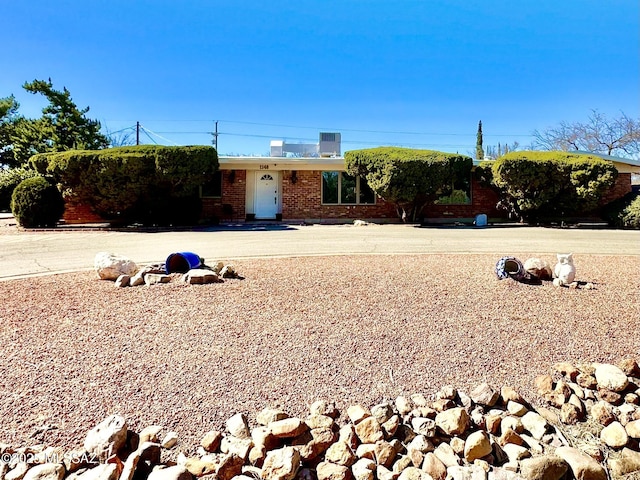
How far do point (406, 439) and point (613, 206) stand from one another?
58.8 ft

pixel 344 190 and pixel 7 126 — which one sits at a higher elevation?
pixel 7 126

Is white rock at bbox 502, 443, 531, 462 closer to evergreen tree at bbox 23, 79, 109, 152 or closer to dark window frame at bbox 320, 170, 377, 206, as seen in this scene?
dark window frame at bbox 320, 170, 377, 206

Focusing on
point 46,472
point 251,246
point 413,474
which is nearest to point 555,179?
point 251,246

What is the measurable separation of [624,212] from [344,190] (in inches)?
419

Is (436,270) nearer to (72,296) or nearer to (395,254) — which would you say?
(395,254)

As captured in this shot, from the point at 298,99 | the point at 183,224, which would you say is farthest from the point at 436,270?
the point at 298,99

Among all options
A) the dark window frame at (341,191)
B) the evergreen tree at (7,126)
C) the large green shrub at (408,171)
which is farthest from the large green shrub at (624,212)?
the evergreen tree at (7,126)

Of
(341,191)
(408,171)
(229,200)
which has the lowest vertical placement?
(229,200)

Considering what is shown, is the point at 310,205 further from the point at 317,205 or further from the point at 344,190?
the point at 344,190

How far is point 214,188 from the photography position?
58.9 ft

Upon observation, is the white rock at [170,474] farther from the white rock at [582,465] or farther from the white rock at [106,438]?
the white rock at [582,465]

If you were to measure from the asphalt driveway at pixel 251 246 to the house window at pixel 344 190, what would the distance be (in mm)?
5924

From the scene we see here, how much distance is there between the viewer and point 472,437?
2.33 meters

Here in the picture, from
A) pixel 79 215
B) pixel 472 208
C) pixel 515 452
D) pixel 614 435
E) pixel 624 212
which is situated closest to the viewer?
pixel 515 452
